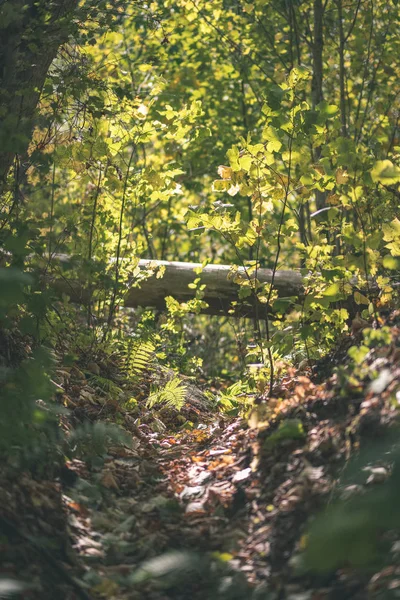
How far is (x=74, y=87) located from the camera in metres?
4.18

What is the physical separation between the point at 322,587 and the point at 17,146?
87.6 inches

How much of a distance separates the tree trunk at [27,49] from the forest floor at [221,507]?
183cm

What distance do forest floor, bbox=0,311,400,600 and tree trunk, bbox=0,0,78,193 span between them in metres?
1.83

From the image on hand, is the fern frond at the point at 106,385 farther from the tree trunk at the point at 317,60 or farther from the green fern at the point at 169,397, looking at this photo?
the tree trunk at the point at 317,60

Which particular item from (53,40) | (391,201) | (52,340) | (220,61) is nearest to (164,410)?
(52,340)

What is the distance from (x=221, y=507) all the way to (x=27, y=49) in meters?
2.83

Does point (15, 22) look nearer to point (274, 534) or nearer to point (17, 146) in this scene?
point (17, 146)

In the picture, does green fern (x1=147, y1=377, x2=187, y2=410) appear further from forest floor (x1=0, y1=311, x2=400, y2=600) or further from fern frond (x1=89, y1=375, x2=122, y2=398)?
forest floor (x1=0, y1=311, x2=400, y2=600)

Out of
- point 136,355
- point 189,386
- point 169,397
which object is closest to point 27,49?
point 136,355

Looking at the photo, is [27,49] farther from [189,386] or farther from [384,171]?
[189,386]

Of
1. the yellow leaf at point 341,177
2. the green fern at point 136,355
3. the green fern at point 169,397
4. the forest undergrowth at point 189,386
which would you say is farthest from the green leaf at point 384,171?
the green fern at point 136,355

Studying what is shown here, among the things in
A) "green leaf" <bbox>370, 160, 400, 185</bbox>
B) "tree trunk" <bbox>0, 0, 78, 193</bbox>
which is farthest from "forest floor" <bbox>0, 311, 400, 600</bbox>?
"tree trunk" <bbox>0, 0, 78, 193</bbox>

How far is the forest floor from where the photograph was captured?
2.46m

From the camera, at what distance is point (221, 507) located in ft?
10.2
